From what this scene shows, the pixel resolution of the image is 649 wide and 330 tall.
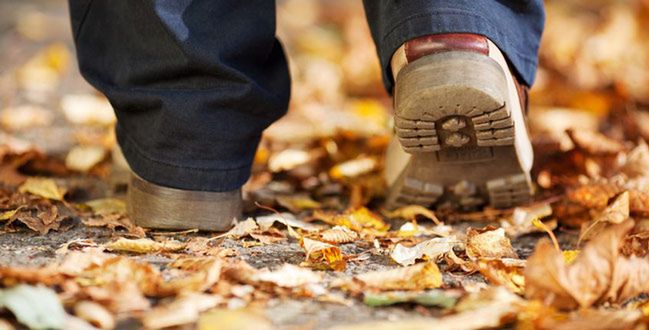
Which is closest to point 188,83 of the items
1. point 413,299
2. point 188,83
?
point 188,83

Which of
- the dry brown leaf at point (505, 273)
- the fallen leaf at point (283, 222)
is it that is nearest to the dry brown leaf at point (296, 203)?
the fallen leaf at point (283, 222)

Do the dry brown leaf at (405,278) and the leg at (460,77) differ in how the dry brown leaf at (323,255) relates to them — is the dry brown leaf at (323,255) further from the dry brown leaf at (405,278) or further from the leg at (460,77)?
the leg at (460,77)

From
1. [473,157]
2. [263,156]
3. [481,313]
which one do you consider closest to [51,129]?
[263,156]

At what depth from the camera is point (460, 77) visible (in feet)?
4.31

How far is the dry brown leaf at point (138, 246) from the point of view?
53.4 inches

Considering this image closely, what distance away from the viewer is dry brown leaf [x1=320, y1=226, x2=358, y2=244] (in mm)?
1470

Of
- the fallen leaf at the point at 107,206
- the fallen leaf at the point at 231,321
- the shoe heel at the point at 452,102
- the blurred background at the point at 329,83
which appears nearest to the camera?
the fallen leaf at the point at 231,321

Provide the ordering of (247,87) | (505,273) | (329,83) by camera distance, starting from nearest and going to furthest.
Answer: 1. (505,273)
2. (247,87)
3. (329,83)

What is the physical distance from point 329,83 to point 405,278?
5.61 feet

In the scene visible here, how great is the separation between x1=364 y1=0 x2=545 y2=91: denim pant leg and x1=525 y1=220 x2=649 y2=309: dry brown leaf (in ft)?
1.37

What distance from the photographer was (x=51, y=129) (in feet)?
7.62

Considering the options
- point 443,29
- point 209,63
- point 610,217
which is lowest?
point 610,217

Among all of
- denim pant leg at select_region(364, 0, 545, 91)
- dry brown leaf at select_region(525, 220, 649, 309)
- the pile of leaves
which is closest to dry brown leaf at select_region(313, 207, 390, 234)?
the pile of leaves

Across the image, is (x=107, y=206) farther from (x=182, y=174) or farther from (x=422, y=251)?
(x=422, y=251)
